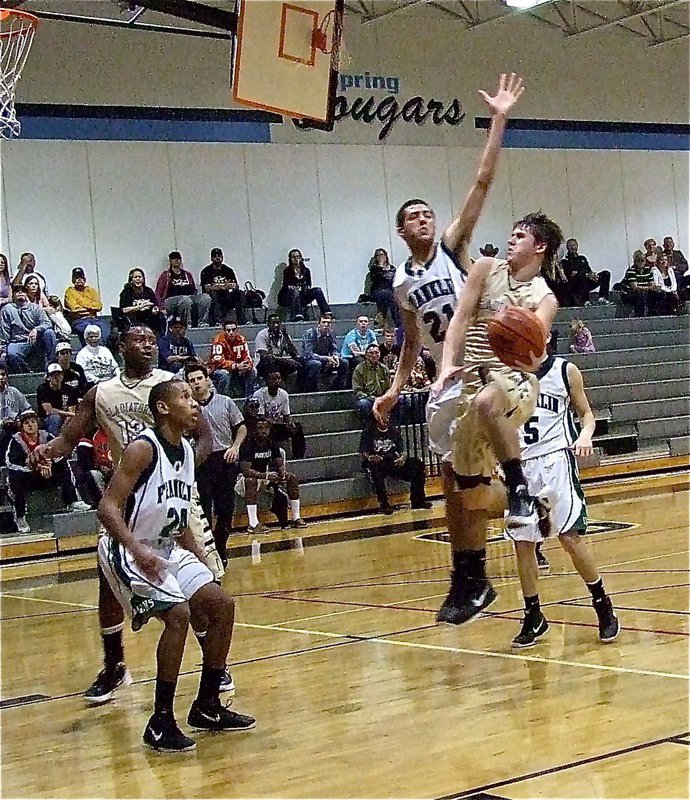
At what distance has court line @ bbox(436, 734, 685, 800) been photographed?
4.07m

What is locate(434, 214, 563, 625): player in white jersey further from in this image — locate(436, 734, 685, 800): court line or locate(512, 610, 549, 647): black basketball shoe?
locate(436, 734, 685, 800): court line

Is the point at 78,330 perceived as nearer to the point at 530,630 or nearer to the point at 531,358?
the point at 530,630

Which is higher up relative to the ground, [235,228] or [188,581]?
[235,228]

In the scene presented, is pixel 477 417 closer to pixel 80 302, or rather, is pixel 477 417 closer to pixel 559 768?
pixel 559 768

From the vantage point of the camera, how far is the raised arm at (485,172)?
17.3 feet

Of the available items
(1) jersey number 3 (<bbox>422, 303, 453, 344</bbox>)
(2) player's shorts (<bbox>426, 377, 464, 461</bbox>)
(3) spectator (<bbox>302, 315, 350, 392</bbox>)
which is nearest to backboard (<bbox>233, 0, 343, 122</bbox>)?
(1) jersey number 3 (<bbox>422, 303, 453, 344</bbox>)

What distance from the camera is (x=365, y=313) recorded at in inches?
769

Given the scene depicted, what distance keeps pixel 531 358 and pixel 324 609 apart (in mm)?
3660

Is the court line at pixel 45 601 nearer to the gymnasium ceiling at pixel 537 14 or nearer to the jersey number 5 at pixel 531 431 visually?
the jersey number 5 at pixel 531 431

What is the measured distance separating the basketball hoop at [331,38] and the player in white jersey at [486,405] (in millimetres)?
3966

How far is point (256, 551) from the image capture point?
11.8 meters

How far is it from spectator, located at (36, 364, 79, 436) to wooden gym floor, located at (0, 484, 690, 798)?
3.79 metres

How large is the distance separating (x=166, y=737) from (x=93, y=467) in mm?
7268

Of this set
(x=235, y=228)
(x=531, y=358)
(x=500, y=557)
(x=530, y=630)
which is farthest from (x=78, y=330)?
(x=531, y=358)
